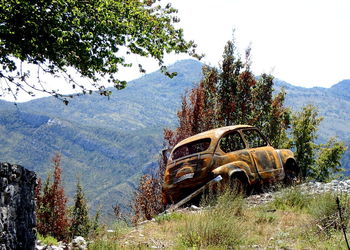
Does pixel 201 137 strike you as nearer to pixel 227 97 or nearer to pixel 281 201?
pixel 281 201

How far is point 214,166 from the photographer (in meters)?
10.2

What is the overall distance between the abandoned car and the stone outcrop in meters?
6.14

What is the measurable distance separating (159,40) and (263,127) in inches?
499

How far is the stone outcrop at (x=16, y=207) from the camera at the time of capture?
3.63m

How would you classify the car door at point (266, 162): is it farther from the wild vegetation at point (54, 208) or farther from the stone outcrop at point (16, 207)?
the wild vegetation at point (54, 208)

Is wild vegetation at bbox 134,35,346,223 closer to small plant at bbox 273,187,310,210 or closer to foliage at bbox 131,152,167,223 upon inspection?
foliage at bbox 131,152,167,223

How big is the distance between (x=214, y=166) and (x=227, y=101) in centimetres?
1014

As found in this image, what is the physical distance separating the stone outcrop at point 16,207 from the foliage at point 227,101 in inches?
624

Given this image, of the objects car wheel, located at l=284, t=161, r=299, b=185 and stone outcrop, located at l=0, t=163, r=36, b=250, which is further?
car wheel, located at l=284, t=161, r=299, b=185

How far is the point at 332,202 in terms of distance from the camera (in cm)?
727

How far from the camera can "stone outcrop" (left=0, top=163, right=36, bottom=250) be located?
3.63 metres

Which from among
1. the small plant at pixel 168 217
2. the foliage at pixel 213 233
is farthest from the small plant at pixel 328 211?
the small plant at pixel 168 217

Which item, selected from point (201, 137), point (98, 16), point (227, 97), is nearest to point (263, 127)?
point (227, 97)

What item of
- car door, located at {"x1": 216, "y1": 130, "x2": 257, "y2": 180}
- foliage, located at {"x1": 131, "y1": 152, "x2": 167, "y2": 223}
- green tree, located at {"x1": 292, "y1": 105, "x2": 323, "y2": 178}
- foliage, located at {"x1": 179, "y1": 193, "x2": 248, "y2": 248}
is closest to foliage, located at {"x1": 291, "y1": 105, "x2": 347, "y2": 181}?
green tree, located at {"x1": 292, "y1": 105, "x2": 323, "y2": 178}
